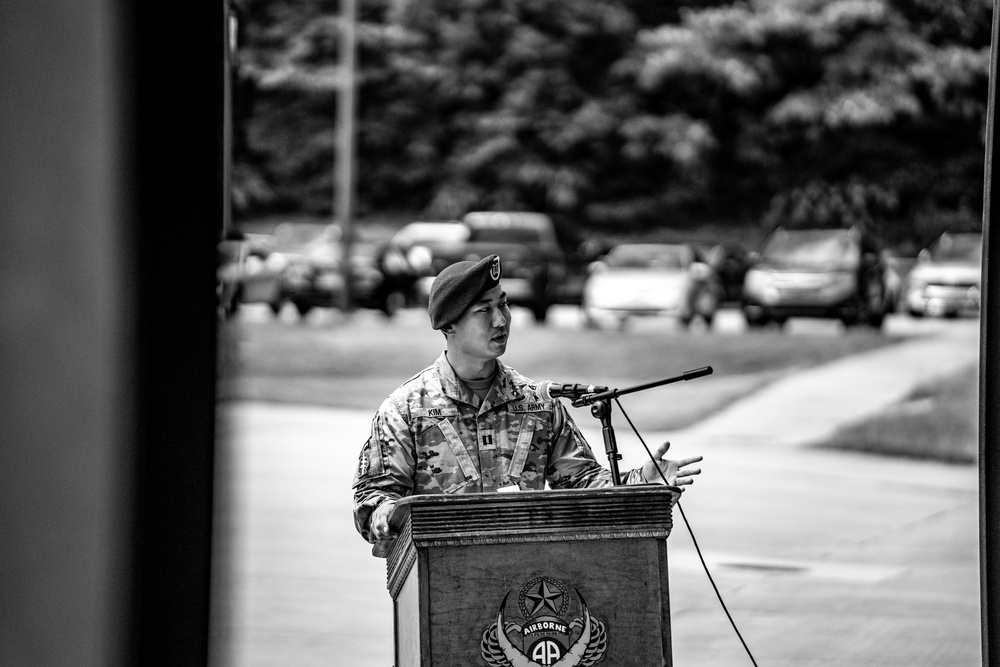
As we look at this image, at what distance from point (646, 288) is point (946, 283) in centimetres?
692

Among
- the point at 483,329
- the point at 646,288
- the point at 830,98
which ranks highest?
the point at 830,98

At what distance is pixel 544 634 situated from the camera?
3.27m

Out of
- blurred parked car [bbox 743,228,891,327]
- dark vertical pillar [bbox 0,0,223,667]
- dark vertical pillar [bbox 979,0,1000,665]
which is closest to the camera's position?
dark vertical pillar [bbox 0,0,223,667]

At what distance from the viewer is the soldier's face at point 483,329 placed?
399 cm

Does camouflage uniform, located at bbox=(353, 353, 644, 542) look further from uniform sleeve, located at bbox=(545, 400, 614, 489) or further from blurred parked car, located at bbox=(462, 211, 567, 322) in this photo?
Result: blurred parked car, located at bbox=(462, 211, 567, 322)

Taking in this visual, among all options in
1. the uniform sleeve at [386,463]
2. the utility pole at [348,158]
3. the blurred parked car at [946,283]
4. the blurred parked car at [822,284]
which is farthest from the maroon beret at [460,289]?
the blurred parked car at [946,283]

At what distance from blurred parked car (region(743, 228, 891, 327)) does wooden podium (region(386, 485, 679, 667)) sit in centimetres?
2318

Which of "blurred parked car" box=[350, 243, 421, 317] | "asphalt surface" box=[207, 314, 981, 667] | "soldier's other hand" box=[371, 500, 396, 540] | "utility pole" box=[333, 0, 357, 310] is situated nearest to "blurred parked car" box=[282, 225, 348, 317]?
"blurred parked car" box=[350, 243, 421, 317]

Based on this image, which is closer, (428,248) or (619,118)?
(428,248)

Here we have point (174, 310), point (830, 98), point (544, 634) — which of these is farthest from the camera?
point (830, 98)

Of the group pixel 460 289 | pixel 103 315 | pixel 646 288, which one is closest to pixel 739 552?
pixel 460 289

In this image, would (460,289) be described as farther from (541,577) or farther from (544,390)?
(541,577)

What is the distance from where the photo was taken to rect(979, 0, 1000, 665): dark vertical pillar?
3807mm

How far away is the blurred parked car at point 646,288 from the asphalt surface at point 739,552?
8.40 metres
